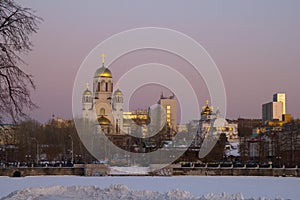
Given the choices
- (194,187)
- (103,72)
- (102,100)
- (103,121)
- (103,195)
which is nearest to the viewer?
(103,195)

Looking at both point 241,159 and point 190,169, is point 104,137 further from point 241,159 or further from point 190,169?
point 190,169

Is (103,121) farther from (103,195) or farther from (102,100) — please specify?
(103,195)

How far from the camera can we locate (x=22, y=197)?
17859mm

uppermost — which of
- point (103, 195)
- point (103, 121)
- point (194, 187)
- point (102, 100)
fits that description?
point (102, 100)

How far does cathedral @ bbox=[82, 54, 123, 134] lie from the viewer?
326 ft

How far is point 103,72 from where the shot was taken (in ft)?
325

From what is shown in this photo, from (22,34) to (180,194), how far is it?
27.5 feet

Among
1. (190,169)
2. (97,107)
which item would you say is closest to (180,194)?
(190,169)

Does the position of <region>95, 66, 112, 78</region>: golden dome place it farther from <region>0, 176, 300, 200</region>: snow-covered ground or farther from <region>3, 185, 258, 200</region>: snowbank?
<region>3, 185, 258, 200</region>: snowbank

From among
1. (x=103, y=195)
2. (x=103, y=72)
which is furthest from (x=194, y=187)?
(x=103, y=72)

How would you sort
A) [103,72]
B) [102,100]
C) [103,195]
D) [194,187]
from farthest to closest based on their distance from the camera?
1. [102,100]
2. [103,72]
3. [194,187]
4. [103,195]

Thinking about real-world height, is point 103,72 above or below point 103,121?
above

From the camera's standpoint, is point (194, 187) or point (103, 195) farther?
point (194, 187)

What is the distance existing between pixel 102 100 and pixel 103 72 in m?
5.07
